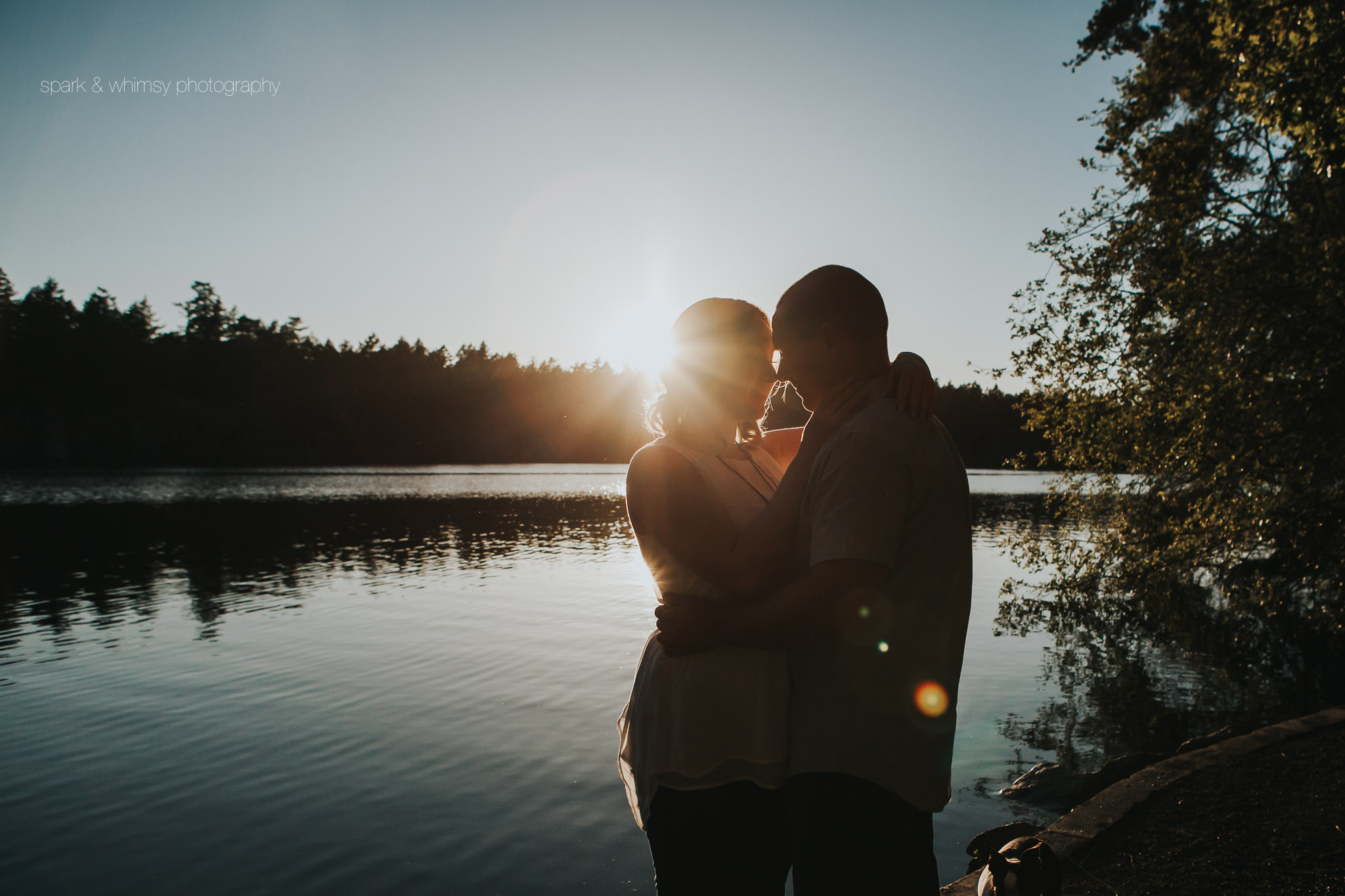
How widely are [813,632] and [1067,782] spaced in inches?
306

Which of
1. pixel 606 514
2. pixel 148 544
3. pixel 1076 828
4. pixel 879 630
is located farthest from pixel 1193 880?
pixel 606 514

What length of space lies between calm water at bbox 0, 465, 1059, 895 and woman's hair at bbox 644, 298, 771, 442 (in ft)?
17.8

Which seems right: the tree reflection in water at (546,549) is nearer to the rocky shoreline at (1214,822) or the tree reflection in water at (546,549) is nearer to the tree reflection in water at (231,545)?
the tree reflection in water at (231,545)

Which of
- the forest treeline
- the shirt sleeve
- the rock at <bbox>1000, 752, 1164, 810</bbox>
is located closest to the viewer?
the shirt sleeve

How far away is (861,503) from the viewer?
1.94m

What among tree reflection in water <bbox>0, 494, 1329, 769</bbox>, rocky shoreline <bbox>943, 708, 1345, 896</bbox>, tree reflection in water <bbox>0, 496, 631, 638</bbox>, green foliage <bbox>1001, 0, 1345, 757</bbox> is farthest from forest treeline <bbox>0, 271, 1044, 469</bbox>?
rocky shoreline <bbox>943, 708, 1345, 896</bbox>

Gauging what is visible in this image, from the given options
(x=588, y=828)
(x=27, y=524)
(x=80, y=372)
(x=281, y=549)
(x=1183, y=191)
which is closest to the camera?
(x=588, y=828)

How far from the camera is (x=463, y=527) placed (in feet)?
118

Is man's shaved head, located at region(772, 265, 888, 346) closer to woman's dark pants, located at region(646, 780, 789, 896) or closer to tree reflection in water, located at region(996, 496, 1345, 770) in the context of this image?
woman's dark pants, located at region(646, 780, 789, 896)

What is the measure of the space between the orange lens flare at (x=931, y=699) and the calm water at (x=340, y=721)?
5.31m

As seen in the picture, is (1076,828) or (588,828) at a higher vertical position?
(1076,828)

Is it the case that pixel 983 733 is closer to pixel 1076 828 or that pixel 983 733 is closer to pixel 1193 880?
pixel 1076 828

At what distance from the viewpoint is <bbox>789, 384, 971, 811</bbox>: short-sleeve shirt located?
1.96 metres

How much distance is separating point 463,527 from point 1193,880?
111 ft
